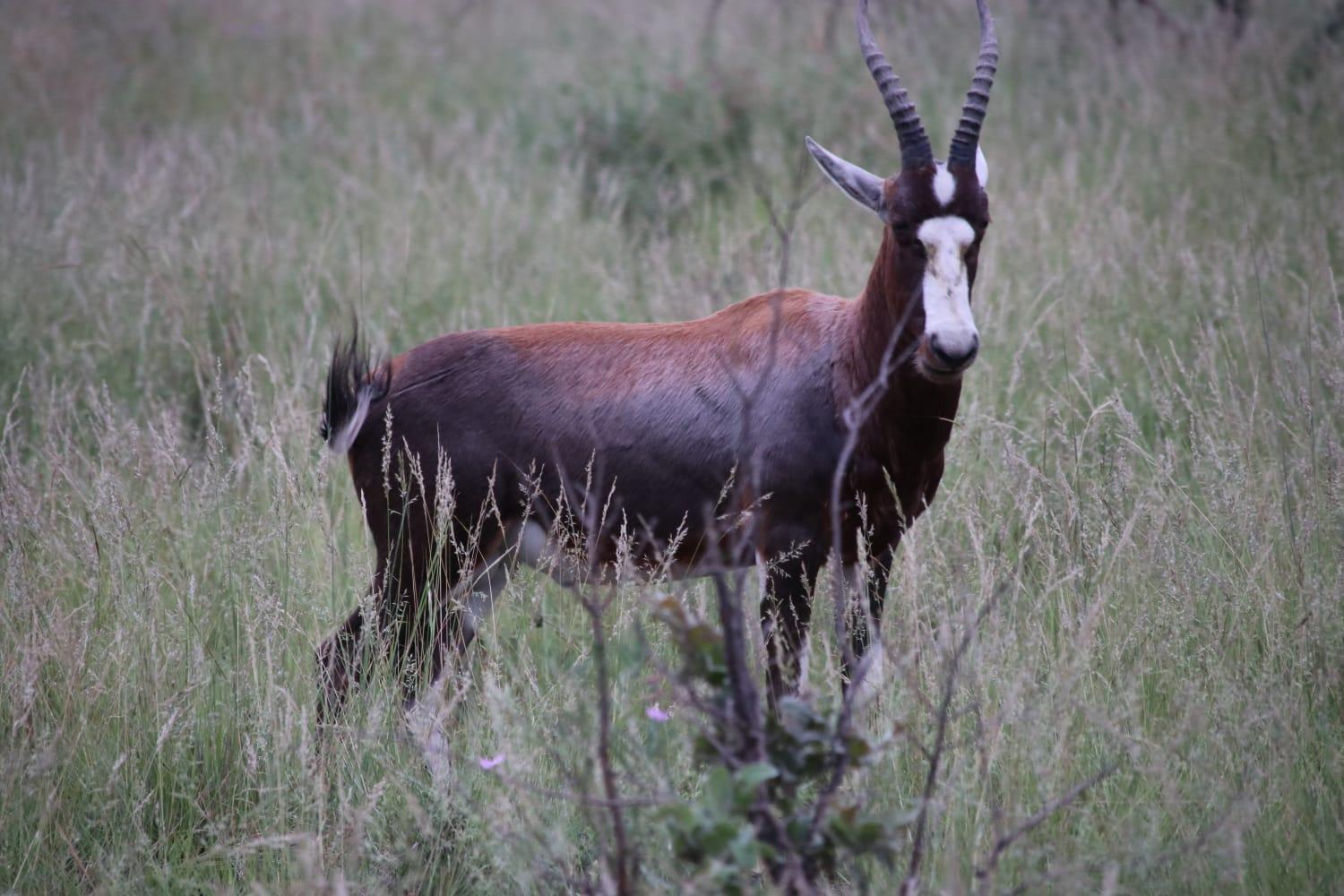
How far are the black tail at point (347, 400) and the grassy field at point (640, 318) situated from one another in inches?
7.8

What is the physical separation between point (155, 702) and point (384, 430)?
3.50 feet

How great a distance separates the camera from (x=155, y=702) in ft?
11.3

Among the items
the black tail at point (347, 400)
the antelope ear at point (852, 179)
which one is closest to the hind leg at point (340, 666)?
the black tail at point (347, 400)

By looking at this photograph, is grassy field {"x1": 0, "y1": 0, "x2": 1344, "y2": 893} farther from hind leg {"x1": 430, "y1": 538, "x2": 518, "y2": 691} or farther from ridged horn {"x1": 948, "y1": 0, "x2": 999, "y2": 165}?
ridged horn {"x1": 948, "y1": 0, "x2": 999, "y2": 165}

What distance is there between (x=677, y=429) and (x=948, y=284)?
950mm

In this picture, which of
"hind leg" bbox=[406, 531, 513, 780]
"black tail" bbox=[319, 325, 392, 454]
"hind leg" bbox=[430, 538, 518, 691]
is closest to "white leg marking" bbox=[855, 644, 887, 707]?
"hind leg" bbox=[406, 531, 513, 780]

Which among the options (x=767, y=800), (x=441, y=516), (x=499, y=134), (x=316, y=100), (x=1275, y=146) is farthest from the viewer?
(x=316, y=100)

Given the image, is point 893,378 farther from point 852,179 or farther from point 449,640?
point 449,640

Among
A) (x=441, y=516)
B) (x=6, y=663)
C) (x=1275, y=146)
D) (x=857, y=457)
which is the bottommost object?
(x=6, y=663)

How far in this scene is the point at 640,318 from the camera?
6340mm

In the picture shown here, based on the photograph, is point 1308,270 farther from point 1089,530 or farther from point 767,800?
point 767,800

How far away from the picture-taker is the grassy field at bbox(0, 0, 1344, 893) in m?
3.06

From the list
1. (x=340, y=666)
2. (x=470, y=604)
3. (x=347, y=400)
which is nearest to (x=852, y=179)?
(x=347, y=400)

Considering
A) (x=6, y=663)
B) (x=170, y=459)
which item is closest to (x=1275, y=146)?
→ (x=170, y=459)
